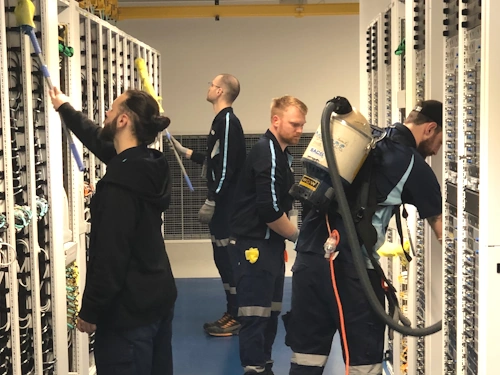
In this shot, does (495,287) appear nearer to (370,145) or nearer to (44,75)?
(370,145)

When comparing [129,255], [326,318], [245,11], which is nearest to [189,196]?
[245,11]

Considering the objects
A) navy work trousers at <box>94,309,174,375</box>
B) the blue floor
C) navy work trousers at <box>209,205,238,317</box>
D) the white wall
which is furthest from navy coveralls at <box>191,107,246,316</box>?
the white wall

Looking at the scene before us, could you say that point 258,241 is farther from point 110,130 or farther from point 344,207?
point 110,130

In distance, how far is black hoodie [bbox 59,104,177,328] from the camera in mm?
2305

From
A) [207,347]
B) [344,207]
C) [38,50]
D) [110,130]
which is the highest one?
[38,50]

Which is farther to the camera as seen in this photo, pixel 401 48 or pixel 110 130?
pixel 401 48

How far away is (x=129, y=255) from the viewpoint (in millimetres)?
2342

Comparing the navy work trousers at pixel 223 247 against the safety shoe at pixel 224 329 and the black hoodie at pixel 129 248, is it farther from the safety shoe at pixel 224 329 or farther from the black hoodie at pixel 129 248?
the black hoodie at pixel 129 248

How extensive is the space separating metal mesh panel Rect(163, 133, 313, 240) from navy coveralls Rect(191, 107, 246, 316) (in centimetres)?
234

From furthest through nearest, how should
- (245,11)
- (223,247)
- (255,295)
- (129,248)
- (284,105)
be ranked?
1. (245,11)
2. (223,247)
3. (284,105)
4. (255,295)
5. (129,248)

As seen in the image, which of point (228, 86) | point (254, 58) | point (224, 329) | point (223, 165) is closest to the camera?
point (223, 165)

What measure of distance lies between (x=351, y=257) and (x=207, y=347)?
243 cm

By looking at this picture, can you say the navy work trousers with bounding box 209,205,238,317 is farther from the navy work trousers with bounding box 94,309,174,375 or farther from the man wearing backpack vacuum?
the navy work trousers with bounding box 94,309,174,375

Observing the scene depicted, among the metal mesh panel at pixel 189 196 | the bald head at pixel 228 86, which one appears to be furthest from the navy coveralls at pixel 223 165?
the metal mesh panel at pixel 189 196
